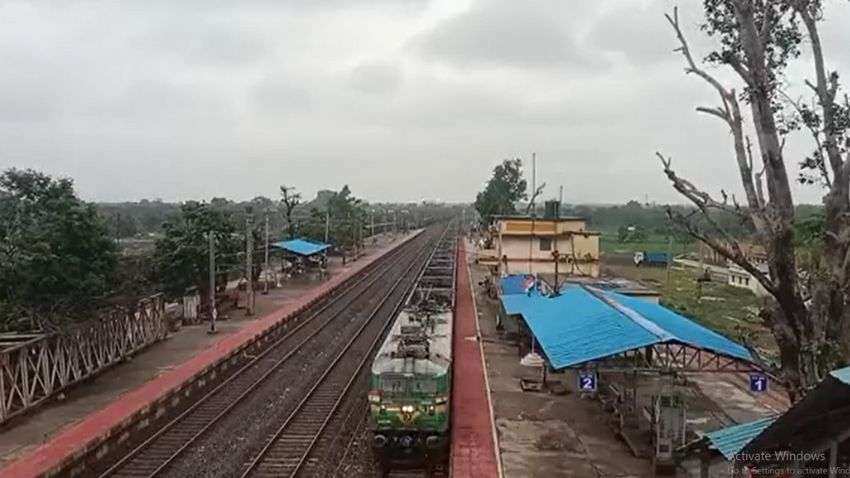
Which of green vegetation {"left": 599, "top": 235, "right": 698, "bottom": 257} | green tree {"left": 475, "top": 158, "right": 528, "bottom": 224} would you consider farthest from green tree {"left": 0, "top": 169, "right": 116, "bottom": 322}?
green vegetation {"left": 599, "top": 235, "right": 698, "bottom": 257}

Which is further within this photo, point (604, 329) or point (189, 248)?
point (189, 248)

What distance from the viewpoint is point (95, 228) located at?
1939 centimetres

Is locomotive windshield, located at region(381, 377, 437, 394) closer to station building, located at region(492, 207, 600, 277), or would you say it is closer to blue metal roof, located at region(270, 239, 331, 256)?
station building, located at region(492, 207, 600, 277)

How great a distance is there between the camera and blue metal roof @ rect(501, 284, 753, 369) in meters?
14.0

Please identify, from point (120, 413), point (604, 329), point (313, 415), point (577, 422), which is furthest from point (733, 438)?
point (120, 413)

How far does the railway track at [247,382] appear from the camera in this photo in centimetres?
1401

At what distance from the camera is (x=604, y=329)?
15578 mm

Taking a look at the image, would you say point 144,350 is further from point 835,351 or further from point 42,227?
point 835,351

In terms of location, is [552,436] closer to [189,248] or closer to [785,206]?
[785,206]

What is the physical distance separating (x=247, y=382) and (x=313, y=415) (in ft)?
12.1

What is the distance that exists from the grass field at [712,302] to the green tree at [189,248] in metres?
18.5

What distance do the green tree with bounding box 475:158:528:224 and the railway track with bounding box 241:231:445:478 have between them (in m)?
40.5

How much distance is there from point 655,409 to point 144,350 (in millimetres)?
15484

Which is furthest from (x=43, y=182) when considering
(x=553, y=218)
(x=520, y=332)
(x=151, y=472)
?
(x=553, y=218)
